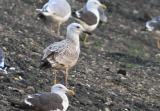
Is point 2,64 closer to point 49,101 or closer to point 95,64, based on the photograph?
point 49,101

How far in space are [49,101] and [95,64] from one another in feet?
16.2

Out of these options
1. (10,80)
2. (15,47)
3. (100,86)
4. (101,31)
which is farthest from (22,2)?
(10,80)

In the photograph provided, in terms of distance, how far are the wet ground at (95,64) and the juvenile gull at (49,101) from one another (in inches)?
18.0

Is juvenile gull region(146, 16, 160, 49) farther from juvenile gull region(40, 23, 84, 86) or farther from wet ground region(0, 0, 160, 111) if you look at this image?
juvenile gull region(40, 23, 84, 86)

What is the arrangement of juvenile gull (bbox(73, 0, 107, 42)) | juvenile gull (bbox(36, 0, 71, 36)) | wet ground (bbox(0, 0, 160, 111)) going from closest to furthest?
wet ground (bbox(0, 0, 160, 111))
juvenile gull (bbox(36, 0, 71, 36))
juvenile gull (bbox(73, 0, 107, 42))

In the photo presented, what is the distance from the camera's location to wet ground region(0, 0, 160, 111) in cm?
1009

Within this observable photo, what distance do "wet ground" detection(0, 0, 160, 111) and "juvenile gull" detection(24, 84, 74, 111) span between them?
46cm

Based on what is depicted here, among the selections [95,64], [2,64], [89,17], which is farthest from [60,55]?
[89,17]

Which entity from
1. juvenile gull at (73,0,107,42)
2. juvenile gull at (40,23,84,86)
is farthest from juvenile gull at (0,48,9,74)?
juvenile gull at (73,0,107,42)

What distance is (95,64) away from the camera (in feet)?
43.1

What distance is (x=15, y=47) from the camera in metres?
12.0

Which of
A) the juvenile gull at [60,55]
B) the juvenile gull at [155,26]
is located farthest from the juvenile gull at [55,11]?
the juvenile gull at [155,26]

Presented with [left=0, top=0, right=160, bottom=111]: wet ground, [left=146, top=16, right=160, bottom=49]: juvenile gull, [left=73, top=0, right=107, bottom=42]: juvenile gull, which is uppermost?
[left=73, top=0, right=107, bottom=42]: juvenile gull

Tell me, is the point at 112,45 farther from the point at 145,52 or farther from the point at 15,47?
the point at 15,47
